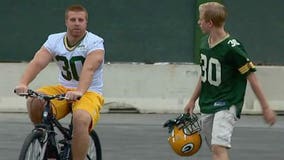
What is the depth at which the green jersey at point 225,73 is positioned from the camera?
21.9ft

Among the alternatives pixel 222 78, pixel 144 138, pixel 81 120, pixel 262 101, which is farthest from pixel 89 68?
pixel 144 138

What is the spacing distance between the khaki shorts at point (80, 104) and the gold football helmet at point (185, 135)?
2.21ft

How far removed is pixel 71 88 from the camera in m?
7.36

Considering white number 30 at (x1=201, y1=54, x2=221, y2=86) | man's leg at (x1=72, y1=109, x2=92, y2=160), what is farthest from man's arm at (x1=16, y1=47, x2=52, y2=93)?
white number 30 at (x1=201, y1=54, x2=221, y2=86)

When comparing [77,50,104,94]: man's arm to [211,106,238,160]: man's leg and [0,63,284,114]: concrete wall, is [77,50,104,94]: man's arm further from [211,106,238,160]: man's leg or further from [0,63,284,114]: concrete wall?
[0,63,284,114]: concrete wall

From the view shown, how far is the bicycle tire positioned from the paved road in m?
2.67

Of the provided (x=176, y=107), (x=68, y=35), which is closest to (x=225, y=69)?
(x=68, y=35)

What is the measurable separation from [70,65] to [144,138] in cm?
423

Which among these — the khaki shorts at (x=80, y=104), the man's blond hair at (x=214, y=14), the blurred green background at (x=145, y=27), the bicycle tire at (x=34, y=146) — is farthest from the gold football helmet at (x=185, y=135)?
the blurred green background at (x=145, y=27)

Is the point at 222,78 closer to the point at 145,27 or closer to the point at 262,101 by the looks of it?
the point at 262,101

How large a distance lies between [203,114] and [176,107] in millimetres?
7214

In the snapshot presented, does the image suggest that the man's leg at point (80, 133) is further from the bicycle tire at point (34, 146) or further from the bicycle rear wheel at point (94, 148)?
the bicycle rear wheel at point (94, 148)

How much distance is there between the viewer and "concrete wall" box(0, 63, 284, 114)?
14133 millimetres

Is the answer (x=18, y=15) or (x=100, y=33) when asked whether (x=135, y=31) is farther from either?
(x=18, y=15)
